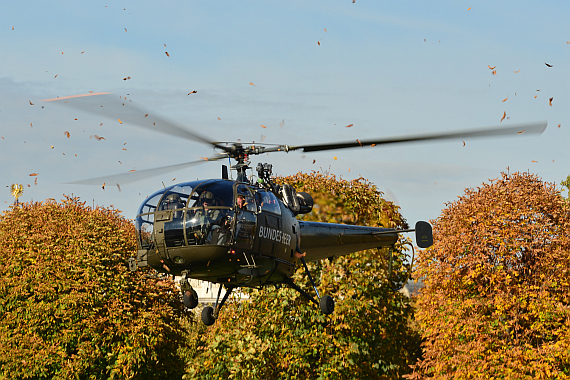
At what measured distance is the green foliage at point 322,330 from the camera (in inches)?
1037

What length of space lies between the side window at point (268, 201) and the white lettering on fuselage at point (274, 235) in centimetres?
44

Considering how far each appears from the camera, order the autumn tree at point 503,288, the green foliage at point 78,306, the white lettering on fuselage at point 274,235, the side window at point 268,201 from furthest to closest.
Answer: the green foliage at point 78,306 < the autumn tree at point 503,288 < the side window at point 268,201 < the white lettering on fuselage at point 274,235

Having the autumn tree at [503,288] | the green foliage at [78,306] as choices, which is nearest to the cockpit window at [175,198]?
the autumn tree at [503,288]

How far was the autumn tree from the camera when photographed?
75.4 feet

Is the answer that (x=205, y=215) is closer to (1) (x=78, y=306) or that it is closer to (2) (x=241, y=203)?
(2) (x=241, y=203)

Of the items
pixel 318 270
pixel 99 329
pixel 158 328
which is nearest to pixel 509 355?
pixel 318 270

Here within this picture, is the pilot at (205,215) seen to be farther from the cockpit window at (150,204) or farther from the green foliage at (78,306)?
the green foliage at (78,306)

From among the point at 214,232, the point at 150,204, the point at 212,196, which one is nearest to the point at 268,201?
the point at 212,196

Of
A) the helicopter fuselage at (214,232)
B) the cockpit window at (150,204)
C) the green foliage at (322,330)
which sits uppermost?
the cockpit window at (150,204)

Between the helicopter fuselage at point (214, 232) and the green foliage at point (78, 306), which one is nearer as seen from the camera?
the helicopter fuselage at point (214, 232)

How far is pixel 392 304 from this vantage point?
2817 centimetres

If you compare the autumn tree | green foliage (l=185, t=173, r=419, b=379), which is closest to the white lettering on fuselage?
green foliage (l=185, t=173, r=419, b=379)

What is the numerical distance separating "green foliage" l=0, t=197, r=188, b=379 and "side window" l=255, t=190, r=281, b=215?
51.9 ft

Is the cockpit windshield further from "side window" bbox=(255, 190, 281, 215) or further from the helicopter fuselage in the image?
"side window" bbox=(255, 190, 281, 215)
